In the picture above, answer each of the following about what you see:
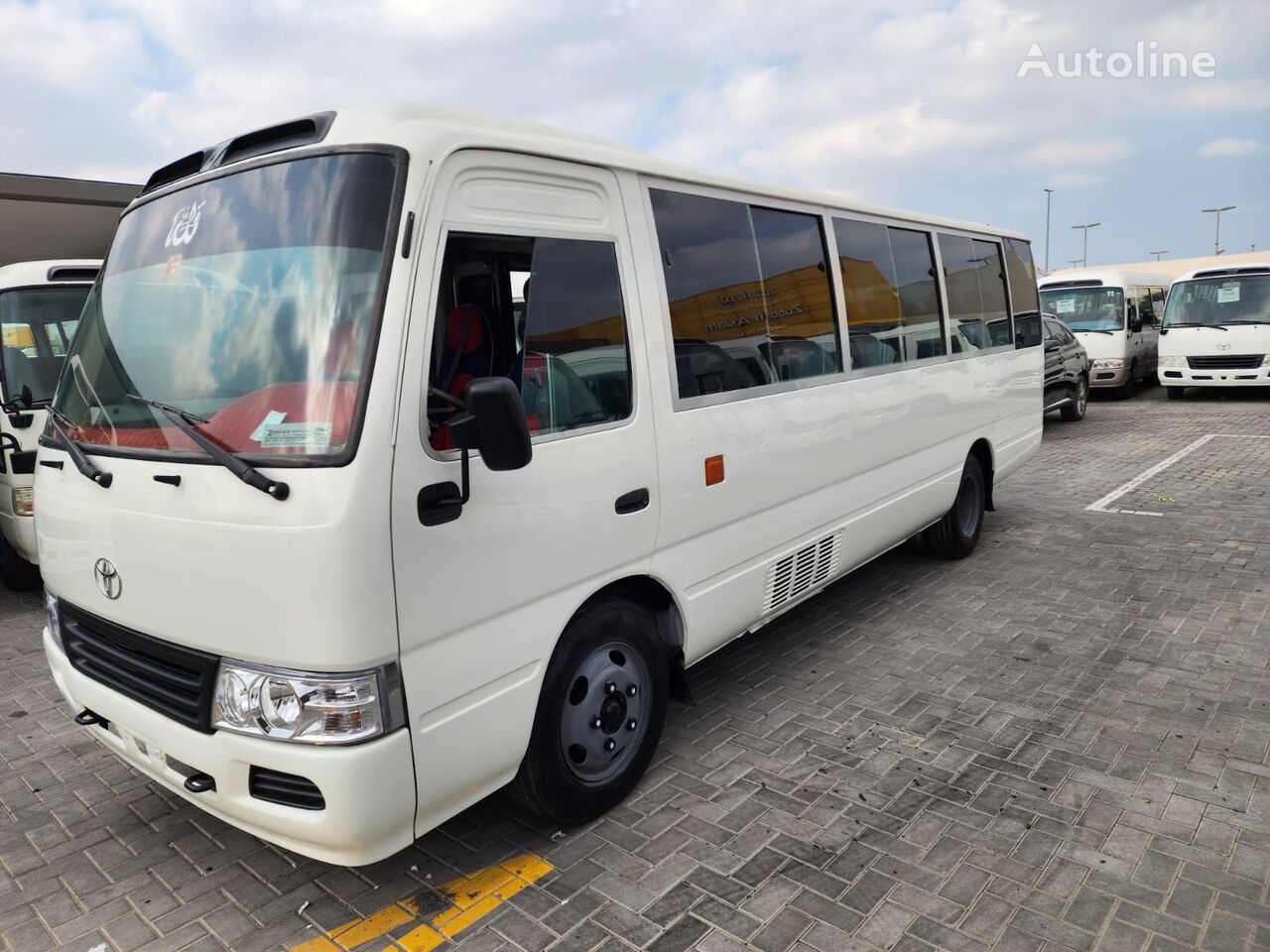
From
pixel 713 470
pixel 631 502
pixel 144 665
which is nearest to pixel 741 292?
pixel 713 470

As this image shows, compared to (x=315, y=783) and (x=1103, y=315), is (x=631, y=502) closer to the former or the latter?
(x=315, y=783)

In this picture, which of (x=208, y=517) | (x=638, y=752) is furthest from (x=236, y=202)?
(x=638, y=752)

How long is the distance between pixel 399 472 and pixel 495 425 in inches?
12.5

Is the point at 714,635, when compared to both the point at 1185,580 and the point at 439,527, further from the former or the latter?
the point at 1185,580

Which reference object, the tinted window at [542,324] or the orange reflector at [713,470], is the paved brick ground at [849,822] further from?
the tinted window at [542,324]

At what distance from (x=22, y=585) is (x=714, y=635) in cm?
587

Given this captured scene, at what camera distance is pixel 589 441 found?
3.05 metres

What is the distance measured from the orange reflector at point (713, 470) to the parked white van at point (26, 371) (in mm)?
5096

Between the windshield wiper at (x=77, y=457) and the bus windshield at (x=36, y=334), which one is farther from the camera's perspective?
the bus windshield at (x=36, y=334)

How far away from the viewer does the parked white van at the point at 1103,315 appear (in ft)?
54.9

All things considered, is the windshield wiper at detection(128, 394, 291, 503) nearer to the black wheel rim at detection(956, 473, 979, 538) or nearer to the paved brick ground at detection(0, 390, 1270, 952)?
the paved brick ground at detection(0, 390, 1270, 952)

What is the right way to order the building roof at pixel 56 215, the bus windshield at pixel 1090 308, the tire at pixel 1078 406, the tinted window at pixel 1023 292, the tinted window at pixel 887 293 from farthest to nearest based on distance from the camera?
the bus windshield at pixel 1090 308
the tire at pixel 1078 406
the building roof at pixel 56 215
the tinted window at pixel 1023 292
the tinted window at pixel 887 293

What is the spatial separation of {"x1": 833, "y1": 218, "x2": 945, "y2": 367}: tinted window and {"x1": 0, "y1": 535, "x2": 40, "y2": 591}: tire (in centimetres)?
628

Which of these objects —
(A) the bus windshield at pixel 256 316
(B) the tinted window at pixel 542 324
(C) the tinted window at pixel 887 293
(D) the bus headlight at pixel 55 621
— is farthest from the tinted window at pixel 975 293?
(D) the bus headlight at pixel 55 621
